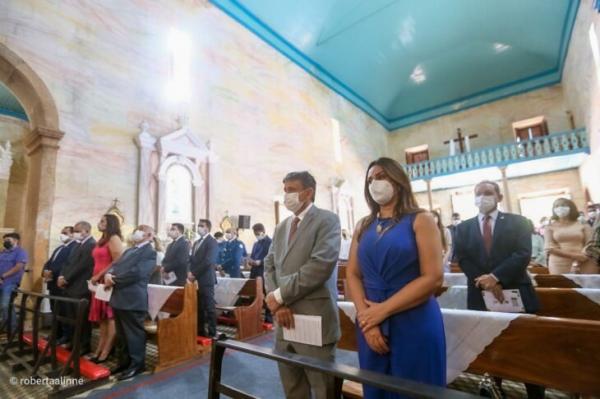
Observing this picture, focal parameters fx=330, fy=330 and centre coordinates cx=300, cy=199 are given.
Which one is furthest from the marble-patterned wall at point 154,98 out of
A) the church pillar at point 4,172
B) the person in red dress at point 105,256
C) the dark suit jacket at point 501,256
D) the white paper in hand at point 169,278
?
the dark suit jacket at point 501,256

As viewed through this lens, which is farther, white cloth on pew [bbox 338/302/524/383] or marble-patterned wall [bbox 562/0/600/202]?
marble-patterned wall [bbox 562/0/600/202]

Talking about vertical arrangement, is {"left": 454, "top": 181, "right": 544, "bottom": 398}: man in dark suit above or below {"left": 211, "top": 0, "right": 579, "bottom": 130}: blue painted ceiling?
below

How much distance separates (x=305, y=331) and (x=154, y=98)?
692 cm

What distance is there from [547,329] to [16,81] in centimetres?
733

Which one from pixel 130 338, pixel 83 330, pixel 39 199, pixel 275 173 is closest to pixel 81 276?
pixel 83 330

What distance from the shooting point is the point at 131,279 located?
3213mm

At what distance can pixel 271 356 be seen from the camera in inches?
39.2

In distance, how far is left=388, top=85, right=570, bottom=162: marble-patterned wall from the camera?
13.2 m

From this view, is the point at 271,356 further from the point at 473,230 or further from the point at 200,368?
the point at 200,368

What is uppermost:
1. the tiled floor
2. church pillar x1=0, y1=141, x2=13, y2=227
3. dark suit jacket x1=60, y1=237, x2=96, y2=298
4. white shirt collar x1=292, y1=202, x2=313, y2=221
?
church pillar x1=0, y1=141, x2=13, y2=227

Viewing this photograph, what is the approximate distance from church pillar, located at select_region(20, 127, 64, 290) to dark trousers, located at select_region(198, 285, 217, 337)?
110 inches

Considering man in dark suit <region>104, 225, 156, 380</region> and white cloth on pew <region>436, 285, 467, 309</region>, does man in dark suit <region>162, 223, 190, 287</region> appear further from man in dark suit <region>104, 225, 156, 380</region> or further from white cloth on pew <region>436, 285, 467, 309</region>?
white cloth on pew <region>436, 285, 467, 309</region>

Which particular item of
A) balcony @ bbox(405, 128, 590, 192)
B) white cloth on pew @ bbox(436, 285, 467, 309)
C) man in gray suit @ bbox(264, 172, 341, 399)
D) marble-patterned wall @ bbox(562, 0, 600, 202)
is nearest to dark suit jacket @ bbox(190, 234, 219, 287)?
man in gray suit @ bbox(264, 172, 341, 399)

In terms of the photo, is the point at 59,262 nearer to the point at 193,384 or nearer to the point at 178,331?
the point at 178,331
